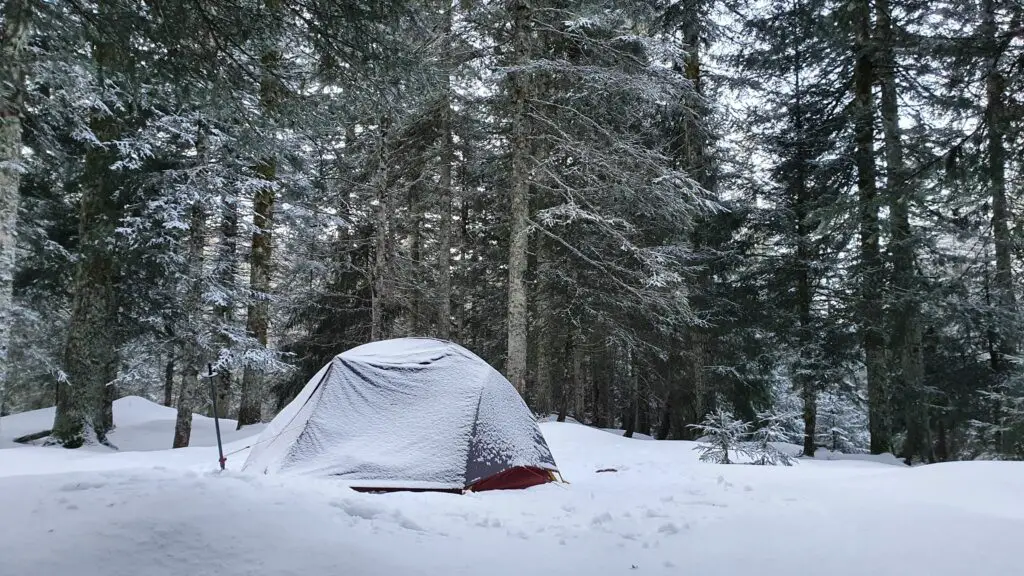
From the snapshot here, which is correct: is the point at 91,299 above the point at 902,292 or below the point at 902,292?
below

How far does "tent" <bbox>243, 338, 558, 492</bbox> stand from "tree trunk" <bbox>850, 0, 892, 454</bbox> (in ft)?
26.2

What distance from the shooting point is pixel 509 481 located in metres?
6.34

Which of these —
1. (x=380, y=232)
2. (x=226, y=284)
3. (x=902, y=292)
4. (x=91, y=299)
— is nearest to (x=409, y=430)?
(x=226, y=284)

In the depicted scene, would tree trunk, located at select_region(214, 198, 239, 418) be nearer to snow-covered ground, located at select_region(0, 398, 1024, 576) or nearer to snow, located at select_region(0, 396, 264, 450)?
snow, located at select_region(0, 396, 264, 450)

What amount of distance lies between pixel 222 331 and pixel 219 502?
26.0ft

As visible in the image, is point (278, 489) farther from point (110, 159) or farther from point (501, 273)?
point (501, 273)

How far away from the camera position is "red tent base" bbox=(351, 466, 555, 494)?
18.7 ft

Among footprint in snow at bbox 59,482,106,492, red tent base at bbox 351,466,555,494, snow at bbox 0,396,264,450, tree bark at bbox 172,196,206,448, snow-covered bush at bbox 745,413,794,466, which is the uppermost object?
tree bark at bbox 172,196,206,448

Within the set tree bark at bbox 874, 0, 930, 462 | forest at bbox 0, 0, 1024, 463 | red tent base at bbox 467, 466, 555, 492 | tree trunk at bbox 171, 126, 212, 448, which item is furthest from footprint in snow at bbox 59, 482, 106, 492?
→ tree bark at bbox 874, 0, 930, 462

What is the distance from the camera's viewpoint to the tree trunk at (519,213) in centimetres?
1046

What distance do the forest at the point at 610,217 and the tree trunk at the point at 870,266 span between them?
6cm

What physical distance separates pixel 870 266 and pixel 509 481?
30.1 feet

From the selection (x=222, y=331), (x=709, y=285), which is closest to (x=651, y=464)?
(x=709, y=285)

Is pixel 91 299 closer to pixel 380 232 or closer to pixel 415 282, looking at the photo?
pixel 380 232
